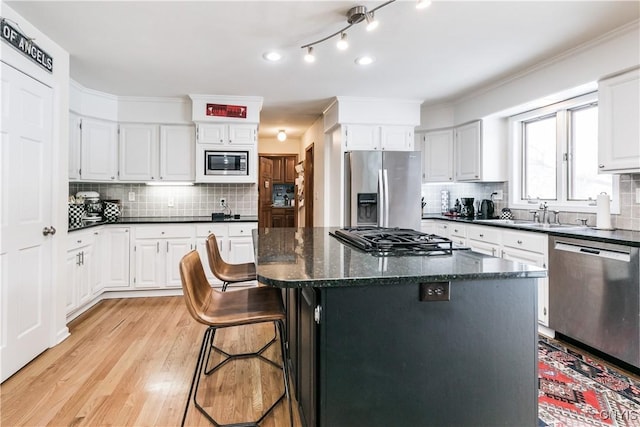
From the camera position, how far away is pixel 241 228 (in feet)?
13.8

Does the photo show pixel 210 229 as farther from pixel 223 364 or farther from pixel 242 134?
pixel 223 364

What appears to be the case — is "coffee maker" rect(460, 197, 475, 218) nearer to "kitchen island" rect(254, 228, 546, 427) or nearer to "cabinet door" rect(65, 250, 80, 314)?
"kitchen island" rect(254, 228, 546, 427)

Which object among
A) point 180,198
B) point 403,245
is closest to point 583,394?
point 403,245

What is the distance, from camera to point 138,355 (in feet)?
8.28

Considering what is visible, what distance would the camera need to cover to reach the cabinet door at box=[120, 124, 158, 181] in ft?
13.7

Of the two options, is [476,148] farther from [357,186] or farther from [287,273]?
[287,273]

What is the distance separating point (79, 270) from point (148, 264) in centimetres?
77

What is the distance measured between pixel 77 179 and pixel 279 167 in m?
4.47

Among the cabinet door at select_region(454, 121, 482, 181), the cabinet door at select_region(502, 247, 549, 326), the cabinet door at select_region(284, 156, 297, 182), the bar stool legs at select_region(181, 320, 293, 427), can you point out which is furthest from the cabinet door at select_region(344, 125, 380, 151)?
the cabinet door at select_region(284, 156, 297, 182)

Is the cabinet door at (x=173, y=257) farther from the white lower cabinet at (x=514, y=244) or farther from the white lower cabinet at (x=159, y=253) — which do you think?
the white lower cabinet at (x=514, y=244)

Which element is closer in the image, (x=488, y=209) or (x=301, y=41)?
(x=301, y=41)

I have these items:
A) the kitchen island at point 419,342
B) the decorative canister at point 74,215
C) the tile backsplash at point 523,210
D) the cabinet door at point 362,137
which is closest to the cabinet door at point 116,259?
the decorative canister at point 74,215

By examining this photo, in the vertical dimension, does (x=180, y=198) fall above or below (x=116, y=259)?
above

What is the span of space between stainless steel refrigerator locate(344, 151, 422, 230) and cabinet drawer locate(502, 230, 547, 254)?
1.17 m
